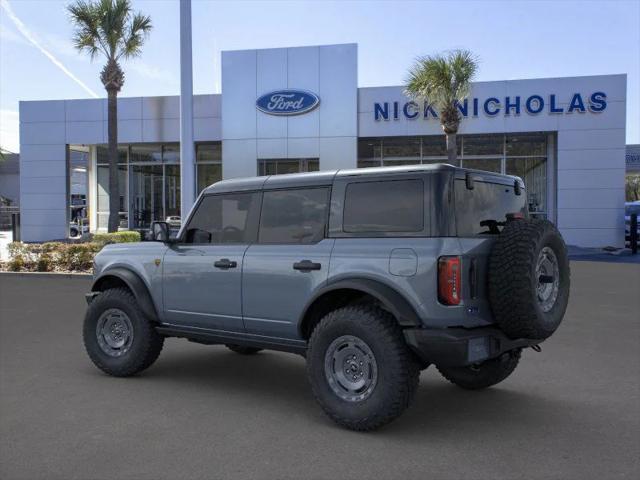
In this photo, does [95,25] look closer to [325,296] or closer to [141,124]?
[141,124]

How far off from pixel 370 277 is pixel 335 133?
21.5m

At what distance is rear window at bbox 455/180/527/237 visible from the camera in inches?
190

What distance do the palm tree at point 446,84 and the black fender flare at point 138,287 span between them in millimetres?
17043

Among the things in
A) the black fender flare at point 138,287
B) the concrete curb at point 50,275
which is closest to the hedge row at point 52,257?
the concrete curb at point 50,275

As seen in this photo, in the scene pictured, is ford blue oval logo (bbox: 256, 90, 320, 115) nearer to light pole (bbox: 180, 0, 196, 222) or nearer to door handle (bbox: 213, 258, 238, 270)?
light pole (bbox: 180, 0, 196, 222)

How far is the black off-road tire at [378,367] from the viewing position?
179 inches

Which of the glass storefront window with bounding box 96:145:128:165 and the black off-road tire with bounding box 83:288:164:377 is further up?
the glass storefront window with bounding box 96:145:128:165

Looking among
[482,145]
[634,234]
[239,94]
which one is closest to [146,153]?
[239,94]

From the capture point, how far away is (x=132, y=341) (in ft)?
20.8

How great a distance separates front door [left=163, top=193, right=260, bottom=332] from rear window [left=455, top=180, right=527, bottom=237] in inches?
72.0

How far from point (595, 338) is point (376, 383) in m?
4.67

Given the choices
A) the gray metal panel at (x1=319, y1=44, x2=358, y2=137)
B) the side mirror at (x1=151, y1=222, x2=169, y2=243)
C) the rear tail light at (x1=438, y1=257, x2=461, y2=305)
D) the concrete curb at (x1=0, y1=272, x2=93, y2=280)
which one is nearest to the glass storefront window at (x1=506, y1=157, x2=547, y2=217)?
the gray metal panel at (x1=319, y1=44, x2=358, y2=137)

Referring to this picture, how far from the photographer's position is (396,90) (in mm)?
25562

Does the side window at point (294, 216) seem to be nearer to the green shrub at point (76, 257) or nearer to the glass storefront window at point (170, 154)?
the green shrub at point (76, 257)
